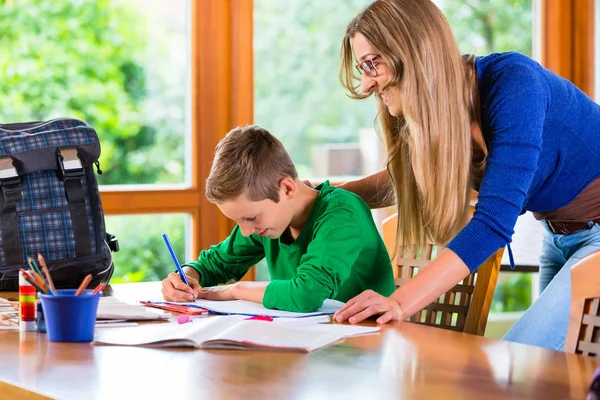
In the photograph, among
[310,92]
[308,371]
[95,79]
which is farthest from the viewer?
[310,92]

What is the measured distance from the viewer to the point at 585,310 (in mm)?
1385

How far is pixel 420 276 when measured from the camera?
1622 mm

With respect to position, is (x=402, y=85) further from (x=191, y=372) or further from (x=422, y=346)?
(x=191, y=372)

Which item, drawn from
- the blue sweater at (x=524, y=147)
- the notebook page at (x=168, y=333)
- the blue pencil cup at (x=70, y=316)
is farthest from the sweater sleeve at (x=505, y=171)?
the blue pencil cup at (x=70, y=316)

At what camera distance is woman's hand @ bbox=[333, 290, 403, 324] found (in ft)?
5.16

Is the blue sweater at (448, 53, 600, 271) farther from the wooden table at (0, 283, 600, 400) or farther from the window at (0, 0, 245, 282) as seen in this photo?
the window at (0, 0, 245, 282)

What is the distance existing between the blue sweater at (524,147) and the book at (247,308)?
0.30 metres

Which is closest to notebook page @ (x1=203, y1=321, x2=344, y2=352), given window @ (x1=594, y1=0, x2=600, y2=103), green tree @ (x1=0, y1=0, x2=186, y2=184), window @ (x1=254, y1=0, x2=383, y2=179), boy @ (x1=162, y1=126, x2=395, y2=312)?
boy @ (x1=162, y1=126, x2=395, y2=312)

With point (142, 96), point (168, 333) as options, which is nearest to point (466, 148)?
point (168, 333)

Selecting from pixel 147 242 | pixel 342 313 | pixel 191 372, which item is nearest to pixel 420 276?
pixel 342 313

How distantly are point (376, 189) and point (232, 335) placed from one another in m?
0.93

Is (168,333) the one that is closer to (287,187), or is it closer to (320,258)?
(320,258)

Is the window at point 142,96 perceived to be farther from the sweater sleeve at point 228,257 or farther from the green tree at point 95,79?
the sweater sleeve at point 228,257

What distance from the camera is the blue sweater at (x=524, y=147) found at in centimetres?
165
